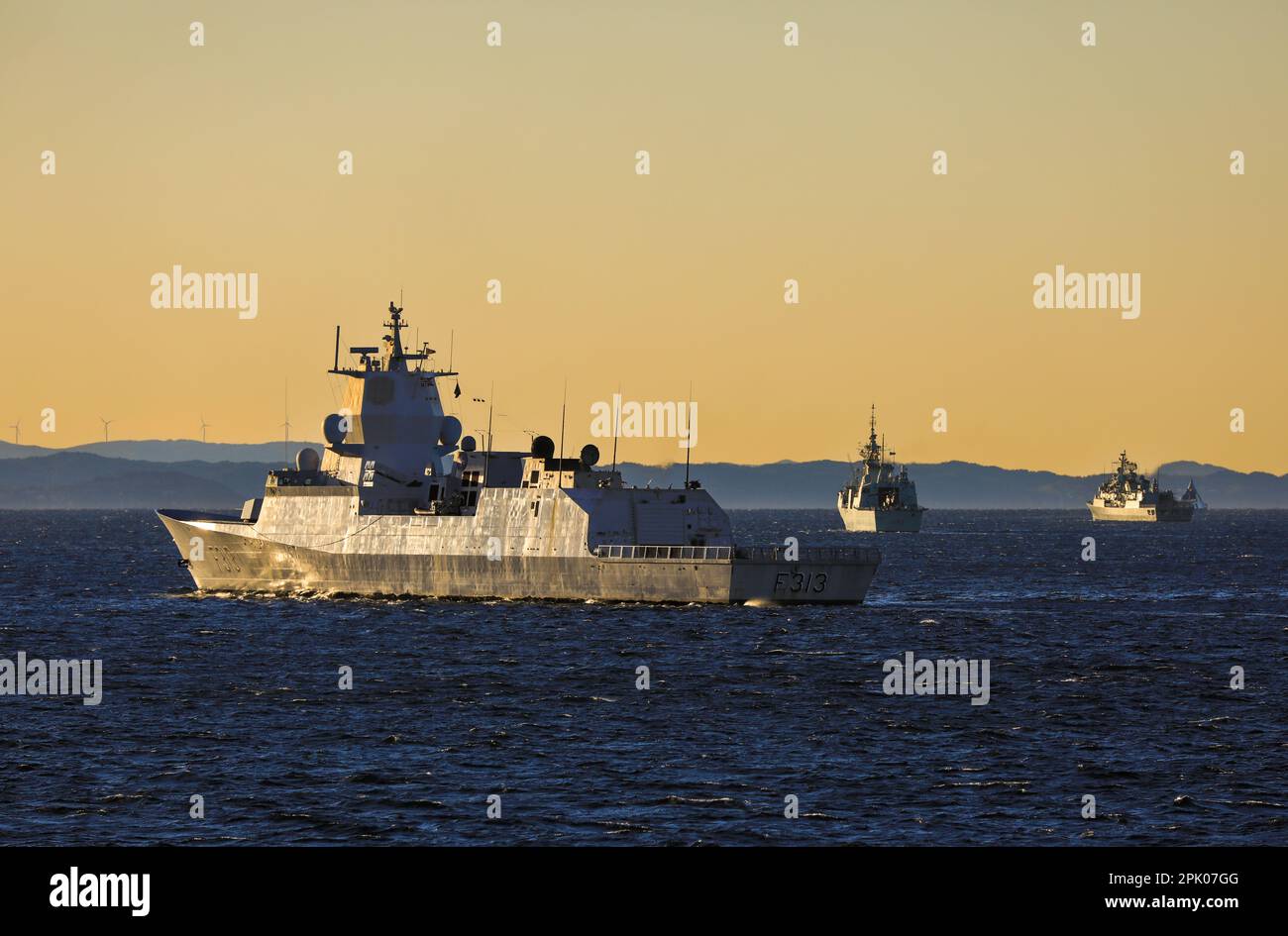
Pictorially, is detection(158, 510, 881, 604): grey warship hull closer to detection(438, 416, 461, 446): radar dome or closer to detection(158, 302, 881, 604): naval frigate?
detection(158, 302, 881, 604): naval frigate

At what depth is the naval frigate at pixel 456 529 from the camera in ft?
188

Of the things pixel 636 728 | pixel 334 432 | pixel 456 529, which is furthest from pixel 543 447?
pixel 636 728

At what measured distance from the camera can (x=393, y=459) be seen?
67375mm

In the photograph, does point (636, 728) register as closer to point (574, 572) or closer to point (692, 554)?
point (692, 554)

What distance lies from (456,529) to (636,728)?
29966mm

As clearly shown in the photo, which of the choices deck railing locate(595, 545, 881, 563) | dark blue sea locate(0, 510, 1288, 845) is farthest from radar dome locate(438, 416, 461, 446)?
deck railing locate(595, 545, 881, 563)

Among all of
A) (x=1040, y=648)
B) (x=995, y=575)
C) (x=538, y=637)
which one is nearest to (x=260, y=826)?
(x=538, y=637)

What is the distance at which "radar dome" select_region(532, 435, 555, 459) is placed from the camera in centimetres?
6106

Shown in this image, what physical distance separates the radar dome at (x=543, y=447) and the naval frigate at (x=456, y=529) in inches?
2.4

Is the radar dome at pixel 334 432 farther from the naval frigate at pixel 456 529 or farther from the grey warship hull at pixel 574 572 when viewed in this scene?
the grey warship hull at pixel 574 572

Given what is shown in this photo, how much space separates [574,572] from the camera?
58000 millimetres

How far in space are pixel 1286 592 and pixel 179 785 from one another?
217 feet

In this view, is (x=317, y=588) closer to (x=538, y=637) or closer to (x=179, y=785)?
(x=538, y=637)

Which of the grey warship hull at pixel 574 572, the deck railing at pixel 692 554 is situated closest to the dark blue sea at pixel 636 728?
the grey warship hull at pixel 574 572
